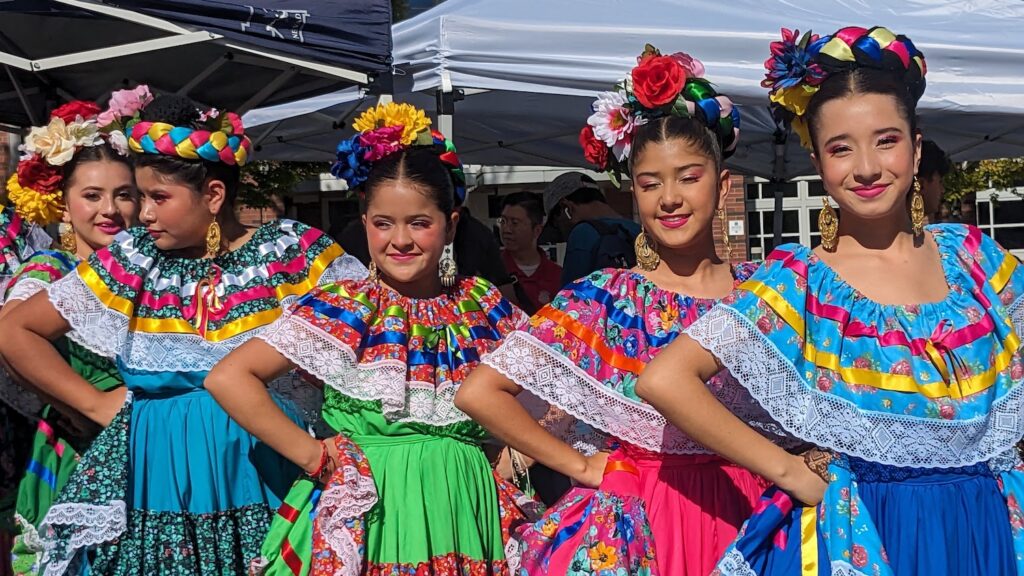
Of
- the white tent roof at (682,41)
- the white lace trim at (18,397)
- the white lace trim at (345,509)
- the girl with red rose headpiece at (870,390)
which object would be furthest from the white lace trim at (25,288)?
the girl with red rose headpiece at (870,390)

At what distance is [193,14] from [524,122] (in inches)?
116

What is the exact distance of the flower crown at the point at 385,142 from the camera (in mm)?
2916

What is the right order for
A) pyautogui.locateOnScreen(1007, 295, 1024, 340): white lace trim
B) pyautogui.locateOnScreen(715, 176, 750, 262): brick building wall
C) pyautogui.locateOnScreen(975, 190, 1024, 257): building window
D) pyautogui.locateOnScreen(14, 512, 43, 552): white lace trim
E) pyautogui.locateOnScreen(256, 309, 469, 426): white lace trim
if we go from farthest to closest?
pyautogui.locateOnScreen(975, 190, 1024, 257): building window
pyautogui.locateOnScreen(715, 176, 750, 262): brick building wall
pyautogui.locateOnScreen(14, 512, 43, 552): white lace trim
pyautogui.locateOnScreen(256, 309, 469, 426): white lace trim
pyautogui.locateOnScreen(1007, 295, 1024, 340): white lace trim

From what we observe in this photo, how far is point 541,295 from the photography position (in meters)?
5.79

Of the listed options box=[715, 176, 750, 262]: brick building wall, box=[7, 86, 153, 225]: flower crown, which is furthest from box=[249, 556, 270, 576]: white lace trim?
box=[715, 176, 750, 262]: brick building wall

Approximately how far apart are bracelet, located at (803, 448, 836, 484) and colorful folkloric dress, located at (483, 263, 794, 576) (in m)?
0.25

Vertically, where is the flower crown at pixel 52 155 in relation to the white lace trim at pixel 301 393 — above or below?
above

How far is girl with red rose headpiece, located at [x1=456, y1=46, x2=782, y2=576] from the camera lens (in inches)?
98.5

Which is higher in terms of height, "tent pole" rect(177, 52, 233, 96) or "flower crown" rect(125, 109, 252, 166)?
"tent pole" rect(177, 52, 233, 96)

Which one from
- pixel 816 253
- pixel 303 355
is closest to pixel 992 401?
pixel 816 253

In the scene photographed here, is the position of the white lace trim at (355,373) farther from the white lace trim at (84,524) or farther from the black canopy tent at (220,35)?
the black canopy tent at (220,35)

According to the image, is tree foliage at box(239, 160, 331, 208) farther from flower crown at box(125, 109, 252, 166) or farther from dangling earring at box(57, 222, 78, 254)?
flower crown at box(125, 109, 252, 166)

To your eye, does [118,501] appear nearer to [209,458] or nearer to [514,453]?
[209,458]

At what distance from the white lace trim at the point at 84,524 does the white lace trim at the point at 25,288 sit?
0.77 metres
